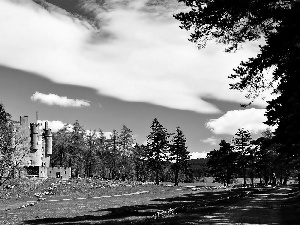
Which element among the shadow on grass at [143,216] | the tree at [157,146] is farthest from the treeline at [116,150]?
the shadow on grass at [143,216]

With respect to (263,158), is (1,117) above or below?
above

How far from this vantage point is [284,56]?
16562mm

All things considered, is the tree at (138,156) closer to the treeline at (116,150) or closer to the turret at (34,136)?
the treeline at (116,150)

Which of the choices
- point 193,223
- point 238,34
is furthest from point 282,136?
point 238,34

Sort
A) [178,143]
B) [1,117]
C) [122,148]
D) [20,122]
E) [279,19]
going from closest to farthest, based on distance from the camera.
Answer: [279,19] < [1,117] < [20,122] < [178,143] < [122,148]

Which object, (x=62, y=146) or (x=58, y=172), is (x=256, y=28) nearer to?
(x=58, y=172)

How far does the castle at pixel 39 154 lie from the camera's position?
77625 mm

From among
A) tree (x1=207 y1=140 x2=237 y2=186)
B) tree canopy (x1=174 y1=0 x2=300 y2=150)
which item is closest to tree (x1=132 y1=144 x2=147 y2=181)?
tree (x1=207 y1=140 x2=237 y2=186)

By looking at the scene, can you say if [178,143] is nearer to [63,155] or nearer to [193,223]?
[63,155]

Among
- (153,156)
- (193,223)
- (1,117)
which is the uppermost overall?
(1,117)

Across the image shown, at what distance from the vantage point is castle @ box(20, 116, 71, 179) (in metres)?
77.6

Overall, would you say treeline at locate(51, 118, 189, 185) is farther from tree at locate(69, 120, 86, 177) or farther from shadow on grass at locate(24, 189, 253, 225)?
shadow on grass at locate(24, 189, 253, 225)

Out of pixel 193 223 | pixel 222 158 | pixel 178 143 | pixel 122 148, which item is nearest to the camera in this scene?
pixel 193 223

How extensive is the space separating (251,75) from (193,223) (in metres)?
8.93
